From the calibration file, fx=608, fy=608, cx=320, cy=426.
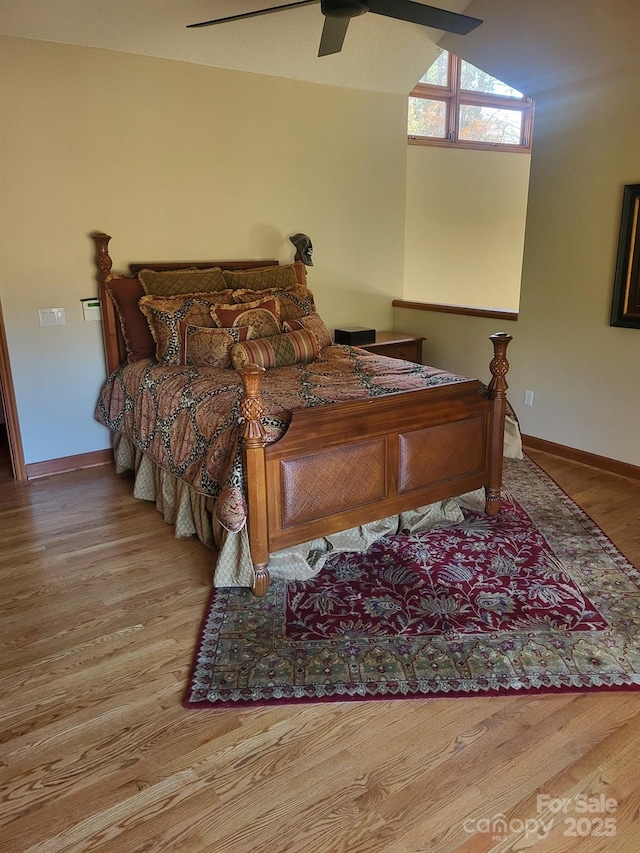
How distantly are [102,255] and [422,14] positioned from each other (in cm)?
228

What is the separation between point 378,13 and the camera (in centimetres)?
263

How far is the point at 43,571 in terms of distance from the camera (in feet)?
9.13

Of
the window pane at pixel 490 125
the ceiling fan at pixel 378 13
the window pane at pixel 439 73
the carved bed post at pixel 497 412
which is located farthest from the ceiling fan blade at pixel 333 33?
the window pane at pixel 490 125

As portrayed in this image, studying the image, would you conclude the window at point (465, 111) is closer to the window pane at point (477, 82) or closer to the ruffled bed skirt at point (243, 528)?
the window pane at point (477, 82)

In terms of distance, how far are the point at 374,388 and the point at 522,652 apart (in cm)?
137

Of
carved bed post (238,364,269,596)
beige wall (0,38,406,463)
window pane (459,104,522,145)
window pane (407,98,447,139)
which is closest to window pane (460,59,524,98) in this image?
window pane (459,104,522,145)

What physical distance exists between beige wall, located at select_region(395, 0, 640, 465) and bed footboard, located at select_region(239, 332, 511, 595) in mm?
1136

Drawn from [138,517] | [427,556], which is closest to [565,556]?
[427,556]

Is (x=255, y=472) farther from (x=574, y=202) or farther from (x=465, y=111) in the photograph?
(x=465, y=111)

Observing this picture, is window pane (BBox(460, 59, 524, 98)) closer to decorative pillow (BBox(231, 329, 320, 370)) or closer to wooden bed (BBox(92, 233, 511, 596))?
decorative pillow (BBox(231, 329, 320, 370))

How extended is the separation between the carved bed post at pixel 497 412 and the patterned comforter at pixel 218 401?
0.57 ft

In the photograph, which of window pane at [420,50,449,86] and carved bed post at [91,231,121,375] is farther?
window pane at [420,50,449,86]

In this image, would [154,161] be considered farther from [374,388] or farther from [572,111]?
[572,111]

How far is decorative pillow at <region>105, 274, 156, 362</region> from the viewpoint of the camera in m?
3.82
